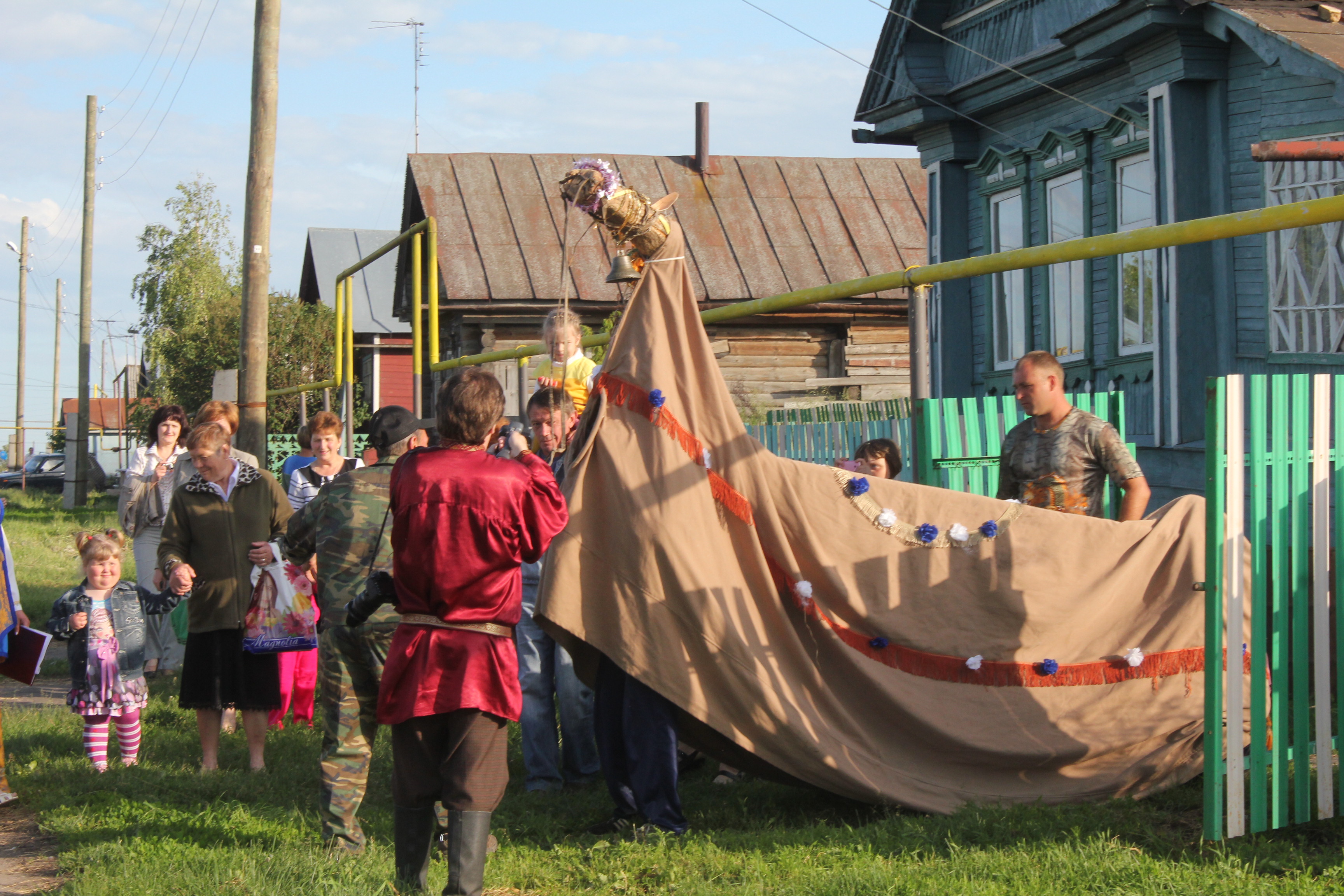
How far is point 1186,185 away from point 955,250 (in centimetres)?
433

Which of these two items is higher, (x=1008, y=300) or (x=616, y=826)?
(x=1008, y=300)

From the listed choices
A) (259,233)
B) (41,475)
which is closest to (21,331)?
(41,475)

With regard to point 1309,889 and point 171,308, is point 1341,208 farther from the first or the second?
point 171,308

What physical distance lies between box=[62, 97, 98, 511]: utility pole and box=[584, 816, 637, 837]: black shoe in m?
23.9

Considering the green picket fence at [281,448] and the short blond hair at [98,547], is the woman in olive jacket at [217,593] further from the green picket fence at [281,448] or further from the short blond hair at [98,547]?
the green picket fence at [281,448]

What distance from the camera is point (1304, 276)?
30.9 ft

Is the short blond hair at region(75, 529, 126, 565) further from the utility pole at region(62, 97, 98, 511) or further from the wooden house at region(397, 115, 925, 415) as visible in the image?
the utility pole at region(62, 97, 98, 511)

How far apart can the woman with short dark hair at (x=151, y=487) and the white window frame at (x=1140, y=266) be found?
24.1 feet

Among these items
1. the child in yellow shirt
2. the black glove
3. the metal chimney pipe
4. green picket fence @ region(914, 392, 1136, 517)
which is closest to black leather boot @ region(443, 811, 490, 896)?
the black glove

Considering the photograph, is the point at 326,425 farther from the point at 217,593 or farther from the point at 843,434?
the point at 843,434

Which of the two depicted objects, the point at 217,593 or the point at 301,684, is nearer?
the point at 217,593

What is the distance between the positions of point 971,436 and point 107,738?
4.32 metres

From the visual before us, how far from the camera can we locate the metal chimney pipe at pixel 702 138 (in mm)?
24500

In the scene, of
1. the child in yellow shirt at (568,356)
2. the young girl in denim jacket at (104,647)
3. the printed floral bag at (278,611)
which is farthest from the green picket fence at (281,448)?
the child in yellow shirt at (568,356)
